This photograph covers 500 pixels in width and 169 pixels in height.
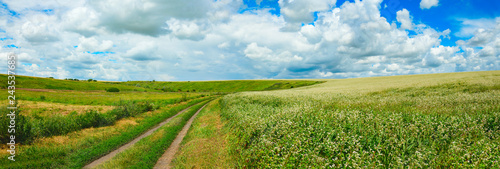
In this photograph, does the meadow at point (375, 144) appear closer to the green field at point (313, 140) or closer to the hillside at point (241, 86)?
the green field at point (313, 140)

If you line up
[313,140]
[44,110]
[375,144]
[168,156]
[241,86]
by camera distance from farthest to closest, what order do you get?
[241,86], [44,110], [168,156], [313,140], [375,144]

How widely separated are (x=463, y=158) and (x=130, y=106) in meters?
29.9

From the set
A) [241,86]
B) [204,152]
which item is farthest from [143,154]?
[241,86]

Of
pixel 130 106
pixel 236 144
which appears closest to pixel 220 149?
pixel 236 144

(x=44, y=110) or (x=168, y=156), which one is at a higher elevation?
(x=44, y=110)

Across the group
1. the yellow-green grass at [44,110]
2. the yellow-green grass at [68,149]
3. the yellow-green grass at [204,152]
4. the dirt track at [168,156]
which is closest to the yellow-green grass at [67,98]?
the yellow-green grass at [44,110]

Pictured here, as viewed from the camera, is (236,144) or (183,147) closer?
(236,144)

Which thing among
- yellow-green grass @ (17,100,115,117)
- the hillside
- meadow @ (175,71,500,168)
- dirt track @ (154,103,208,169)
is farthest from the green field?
the hillside

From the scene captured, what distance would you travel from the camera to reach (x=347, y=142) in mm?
6383

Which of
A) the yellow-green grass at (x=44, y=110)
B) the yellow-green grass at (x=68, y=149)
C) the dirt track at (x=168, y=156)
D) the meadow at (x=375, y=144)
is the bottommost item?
the dirt track at (x=168, y=156)

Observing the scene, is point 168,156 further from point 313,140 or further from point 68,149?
point 313,140

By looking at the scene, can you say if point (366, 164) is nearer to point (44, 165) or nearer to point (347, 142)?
point (347, 142)

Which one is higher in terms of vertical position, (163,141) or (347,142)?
(347,142)

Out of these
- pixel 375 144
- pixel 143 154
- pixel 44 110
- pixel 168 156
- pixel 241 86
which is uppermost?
pixel 375 144
